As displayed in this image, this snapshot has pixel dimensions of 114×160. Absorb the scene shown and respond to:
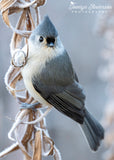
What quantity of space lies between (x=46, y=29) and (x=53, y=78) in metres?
0.25

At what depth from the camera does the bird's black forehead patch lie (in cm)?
117

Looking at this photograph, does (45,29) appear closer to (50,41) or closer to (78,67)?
(50,41)

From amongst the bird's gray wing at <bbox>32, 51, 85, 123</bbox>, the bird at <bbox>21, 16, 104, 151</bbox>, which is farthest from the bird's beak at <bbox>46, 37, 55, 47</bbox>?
the bird's gray wing at <bbox>32, 51, 85, 123</bbox>

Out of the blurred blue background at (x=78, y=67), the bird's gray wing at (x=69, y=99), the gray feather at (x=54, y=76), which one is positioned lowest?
the blurred blue background at (x=78, y=67)

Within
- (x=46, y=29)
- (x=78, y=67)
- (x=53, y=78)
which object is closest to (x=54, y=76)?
(x=53, y=78)

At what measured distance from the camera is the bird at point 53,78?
1.29 metres

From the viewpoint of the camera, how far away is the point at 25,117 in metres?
1.17

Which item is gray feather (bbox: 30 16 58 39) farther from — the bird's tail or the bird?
the bird's tail

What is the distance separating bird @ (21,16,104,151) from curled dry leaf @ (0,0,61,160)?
0.24 feet

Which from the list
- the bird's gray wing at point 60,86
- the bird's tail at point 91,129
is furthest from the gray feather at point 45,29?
the bird's tail at point 91,129

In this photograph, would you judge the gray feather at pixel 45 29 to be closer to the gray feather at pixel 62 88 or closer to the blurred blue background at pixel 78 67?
the gray feather at pixel 62 88

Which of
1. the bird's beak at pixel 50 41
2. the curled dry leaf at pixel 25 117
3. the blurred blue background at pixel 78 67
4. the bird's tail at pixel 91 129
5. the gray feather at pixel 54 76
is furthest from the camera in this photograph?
the blurred blue background at pixel 78 67

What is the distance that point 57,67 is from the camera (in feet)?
4.50

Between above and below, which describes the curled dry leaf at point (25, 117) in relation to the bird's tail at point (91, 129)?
above
